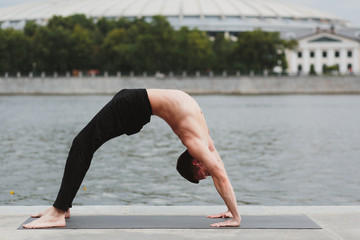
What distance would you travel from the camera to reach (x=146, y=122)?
290 inches

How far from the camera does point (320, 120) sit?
40.8m

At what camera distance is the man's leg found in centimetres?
736

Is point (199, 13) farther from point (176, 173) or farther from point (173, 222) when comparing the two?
Answer: point (173, 222)

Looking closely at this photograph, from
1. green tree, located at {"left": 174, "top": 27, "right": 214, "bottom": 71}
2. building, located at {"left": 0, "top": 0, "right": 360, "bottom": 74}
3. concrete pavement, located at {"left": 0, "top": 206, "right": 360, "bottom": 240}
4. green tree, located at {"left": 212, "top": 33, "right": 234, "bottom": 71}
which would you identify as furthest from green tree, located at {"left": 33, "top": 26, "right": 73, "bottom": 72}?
concrete pavement, located at {"left": 0, "top": 206, "right": 360, "bottom": 240}

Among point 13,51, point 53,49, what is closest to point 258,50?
point 53,49

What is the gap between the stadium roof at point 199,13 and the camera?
13312 centimetres

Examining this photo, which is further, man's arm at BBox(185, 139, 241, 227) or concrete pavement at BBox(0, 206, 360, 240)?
man's arm at BBox(185, 139, 241, 227)

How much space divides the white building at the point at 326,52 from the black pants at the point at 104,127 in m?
125

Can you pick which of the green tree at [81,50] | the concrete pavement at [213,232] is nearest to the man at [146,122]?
the concrete pavement at [213,232]

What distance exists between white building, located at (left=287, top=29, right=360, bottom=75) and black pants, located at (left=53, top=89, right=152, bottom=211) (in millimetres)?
124543

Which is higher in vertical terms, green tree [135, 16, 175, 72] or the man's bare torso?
the man's bare torso

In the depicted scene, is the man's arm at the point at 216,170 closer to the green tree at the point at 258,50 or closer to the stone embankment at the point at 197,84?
the stone embankment at the point at 197,84

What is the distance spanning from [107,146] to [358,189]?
1281cm

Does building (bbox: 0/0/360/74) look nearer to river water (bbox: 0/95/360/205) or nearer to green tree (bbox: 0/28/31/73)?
green tree (bbox: 0/28/31/73)
